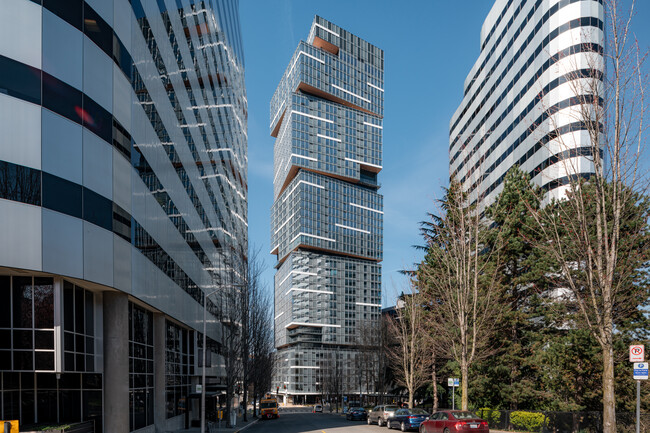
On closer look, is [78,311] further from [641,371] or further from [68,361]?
[641,371]

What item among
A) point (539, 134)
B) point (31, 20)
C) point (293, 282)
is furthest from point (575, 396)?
point (293, 282)

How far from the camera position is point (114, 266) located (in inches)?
865

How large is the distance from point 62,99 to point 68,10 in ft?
11.2

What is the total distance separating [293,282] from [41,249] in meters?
138

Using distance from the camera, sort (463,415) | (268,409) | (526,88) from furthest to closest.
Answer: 1. (526,88)
2. (268,409)
3. (463,415)

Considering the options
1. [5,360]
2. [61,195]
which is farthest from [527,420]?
[61,195]

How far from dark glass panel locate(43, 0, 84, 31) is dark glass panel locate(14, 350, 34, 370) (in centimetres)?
1195

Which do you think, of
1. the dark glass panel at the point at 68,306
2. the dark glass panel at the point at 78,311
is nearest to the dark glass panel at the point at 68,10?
the dark glass panel at the point at 68,306

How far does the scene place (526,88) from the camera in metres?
69.2

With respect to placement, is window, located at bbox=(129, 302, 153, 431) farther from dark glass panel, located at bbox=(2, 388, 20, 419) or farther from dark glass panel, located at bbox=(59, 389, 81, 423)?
dark glass panel, located at bbox=(2, 388, 20, 419)

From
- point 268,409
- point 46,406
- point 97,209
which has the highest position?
point 97,209

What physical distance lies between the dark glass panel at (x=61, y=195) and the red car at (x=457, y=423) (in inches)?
659

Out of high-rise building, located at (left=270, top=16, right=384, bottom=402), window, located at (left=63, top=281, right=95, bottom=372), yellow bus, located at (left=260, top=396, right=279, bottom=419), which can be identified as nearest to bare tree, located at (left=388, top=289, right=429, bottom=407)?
yellow bus, located at (left=260, top=396, right=279, bottom=419)

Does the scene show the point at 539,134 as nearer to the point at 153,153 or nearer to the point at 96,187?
the point at 153,153
